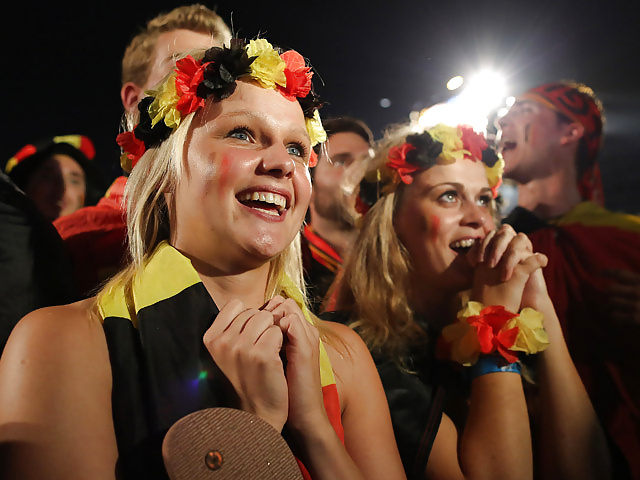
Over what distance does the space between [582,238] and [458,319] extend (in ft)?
1.92

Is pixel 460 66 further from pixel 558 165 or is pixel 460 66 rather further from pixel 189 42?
pixel 189 42

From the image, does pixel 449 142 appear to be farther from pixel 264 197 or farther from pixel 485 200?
pixel 264 197

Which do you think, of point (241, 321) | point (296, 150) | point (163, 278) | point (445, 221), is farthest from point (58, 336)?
point (445, 221)

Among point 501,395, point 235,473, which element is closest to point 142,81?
point 235,473

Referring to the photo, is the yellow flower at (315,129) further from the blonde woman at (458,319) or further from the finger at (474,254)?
the finger at (474,254)

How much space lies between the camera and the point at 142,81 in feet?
6.60

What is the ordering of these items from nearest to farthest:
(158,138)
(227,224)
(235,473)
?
(235,473)
(227,224)
(158,138)

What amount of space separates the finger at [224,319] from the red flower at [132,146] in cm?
54

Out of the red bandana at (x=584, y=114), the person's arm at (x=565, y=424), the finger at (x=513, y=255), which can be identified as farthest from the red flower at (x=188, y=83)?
the red bandana at (x=584, y=114)

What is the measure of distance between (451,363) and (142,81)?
1604 mm

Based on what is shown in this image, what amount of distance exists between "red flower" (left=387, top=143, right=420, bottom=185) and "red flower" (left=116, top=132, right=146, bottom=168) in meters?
1.03

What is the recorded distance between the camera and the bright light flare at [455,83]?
87.8 inches

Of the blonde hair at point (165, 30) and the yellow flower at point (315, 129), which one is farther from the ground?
the blonde hair at point (165, 30)

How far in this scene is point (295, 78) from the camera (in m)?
1.36
